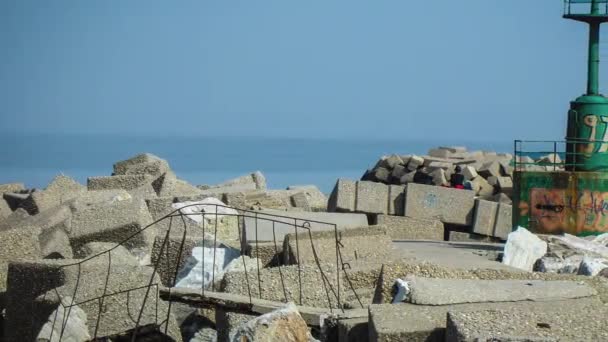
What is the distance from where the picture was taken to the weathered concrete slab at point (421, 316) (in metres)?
6.41

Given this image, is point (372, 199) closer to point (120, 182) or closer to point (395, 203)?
point (395, 203)

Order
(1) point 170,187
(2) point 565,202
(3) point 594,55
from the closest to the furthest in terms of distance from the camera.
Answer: (2) point 565,202, (3) point 594,55, (1) point 170,187

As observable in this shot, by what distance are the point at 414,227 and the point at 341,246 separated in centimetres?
569

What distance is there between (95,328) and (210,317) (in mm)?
1200

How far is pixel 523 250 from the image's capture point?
1233 cm

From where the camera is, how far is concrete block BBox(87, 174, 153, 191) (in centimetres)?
1658

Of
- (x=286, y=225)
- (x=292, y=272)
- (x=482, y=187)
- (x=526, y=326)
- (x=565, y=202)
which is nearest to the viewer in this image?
(x=526, y=326)

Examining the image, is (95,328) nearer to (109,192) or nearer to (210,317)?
(210,317)

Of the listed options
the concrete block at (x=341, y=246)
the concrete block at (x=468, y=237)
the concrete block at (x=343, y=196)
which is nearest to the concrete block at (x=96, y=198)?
the concrete block at (x=343, y=196)

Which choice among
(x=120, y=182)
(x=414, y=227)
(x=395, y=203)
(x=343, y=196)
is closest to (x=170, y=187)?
(x=120, y=182)

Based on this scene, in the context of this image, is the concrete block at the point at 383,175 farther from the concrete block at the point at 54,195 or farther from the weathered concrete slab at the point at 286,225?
the weathered concrete slab at the point at 286,225

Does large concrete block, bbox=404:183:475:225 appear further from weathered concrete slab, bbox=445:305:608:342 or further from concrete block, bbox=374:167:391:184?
weathered concrete slab, bbox=445:305:608:342

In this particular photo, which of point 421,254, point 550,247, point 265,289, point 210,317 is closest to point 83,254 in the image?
point 210,317

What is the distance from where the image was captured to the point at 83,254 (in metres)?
10.7
